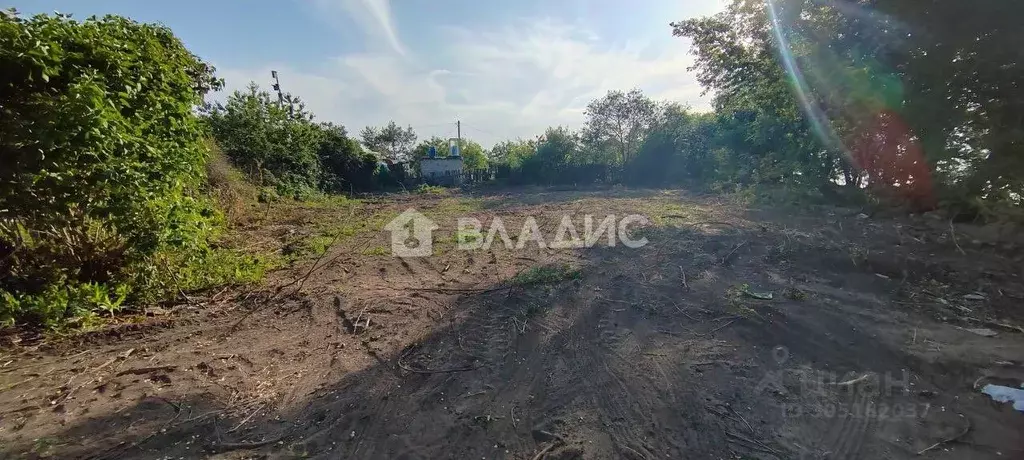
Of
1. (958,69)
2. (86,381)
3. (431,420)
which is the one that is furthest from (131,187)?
(958,69)

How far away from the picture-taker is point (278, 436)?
230 centimetres

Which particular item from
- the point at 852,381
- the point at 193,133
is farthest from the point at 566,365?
the point at 193,133

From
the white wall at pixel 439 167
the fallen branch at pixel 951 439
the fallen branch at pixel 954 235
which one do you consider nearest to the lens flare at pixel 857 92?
the fallen branch at pixel 954 235

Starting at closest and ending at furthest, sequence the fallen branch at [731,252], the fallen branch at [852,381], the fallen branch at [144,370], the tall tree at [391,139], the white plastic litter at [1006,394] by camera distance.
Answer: the white plastic litter at [1006,394], the fallen branch at [852,381], the fallen branch at [144,370], the fallen branch at [731,252], the tall tree at [391,139]

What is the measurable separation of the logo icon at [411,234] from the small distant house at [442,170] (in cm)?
1288

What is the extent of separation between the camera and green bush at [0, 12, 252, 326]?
2893 mm

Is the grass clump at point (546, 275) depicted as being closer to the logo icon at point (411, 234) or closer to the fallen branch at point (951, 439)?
the logo icon at point (411, 234)

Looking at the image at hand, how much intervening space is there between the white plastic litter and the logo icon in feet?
18.8

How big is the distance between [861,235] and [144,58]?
9.03 metres

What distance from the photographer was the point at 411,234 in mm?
8133

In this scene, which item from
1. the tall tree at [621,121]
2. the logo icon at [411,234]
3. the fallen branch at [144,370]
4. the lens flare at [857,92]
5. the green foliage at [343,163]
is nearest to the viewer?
the fallen branch at [144,370]

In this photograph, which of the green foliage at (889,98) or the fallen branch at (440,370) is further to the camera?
the green foliage at (889,98)

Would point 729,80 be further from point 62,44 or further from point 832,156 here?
point 62,44

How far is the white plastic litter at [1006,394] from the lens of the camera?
2.33 meters
